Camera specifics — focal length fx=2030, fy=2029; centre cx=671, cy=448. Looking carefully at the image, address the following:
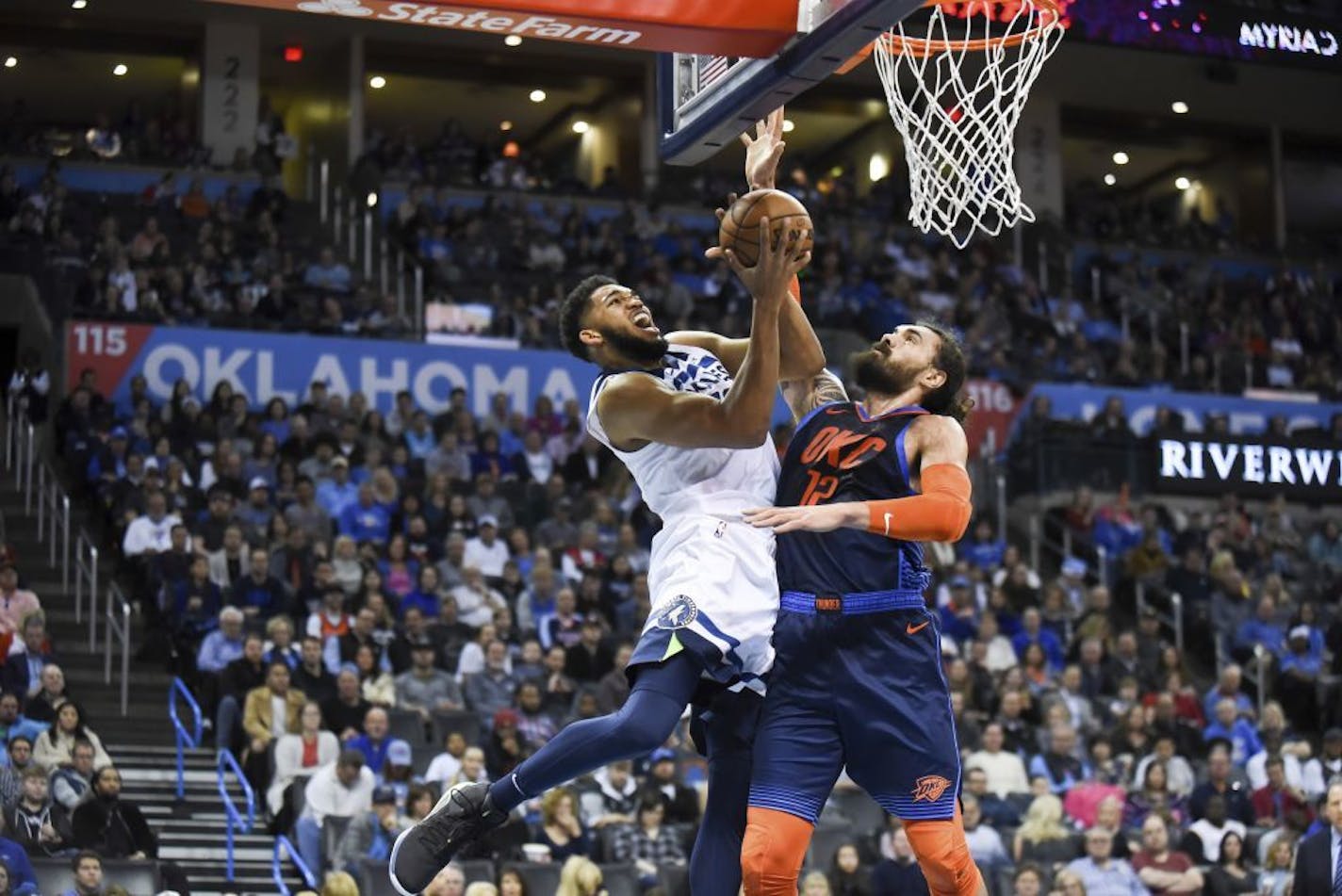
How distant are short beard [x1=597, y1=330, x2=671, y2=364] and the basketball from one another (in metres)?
0.51

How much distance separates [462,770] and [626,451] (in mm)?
Result: 6891

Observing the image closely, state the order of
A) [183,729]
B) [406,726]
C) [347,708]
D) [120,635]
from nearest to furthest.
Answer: [347,708]
[406,726]
[183,729]
[120,635]

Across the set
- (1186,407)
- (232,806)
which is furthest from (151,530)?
(1186,407)

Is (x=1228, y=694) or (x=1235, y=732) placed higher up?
(x=1228, y=694)

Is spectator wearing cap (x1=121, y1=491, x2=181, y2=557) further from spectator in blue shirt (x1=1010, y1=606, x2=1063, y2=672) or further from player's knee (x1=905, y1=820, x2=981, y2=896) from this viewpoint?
player's knee (x1=905, y1=820, x2=981, y2=896)

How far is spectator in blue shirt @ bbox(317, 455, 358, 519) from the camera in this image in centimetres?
1722

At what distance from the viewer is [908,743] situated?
6621 millimetres

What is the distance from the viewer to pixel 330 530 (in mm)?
16875

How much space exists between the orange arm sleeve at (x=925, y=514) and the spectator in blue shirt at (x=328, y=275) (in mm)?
16205

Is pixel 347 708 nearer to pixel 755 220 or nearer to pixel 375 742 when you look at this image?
pixel 375 742

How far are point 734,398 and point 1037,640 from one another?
1213cm

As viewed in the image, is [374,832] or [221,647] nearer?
[374,832]

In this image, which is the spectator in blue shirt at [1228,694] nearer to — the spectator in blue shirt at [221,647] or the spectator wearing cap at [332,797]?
the spectator wearing cap at [332,797]

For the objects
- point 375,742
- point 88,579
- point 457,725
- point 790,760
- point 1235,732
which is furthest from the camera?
point 88,579
